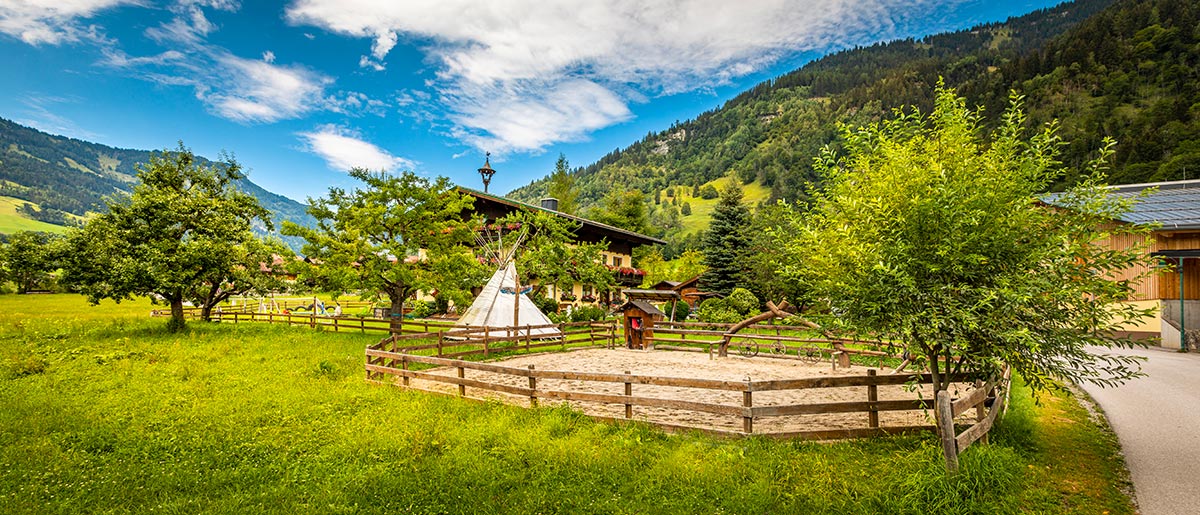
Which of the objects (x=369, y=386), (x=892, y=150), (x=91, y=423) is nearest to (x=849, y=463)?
(x=892, y=150)

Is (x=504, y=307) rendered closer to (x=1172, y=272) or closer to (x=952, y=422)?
(x=952, y=422)

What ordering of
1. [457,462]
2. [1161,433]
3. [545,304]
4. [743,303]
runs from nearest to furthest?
1. [457,462]
2. [1161,433]
3. [545,304]
4. [743,303]

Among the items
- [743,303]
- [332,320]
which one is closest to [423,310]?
[332,320]

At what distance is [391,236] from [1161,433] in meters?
22.8

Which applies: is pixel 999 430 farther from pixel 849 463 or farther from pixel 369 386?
pixel 369 386

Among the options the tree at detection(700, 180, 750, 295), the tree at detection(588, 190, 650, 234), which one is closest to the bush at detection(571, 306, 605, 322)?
the tree at detection(700, 180, 750, 295)

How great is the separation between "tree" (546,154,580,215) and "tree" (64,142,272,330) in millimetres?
39164

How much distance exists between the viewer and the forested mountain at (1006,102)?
5841 centimetres

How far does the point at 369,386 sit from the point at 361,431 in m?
3.82

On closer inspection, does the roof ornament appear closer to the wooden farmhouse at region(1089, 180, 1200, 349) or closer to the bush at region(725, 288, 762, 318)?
the bush at region(725, 288, 762, 318)

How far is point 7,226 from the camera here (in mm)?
127188

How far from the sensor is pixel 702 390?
42.4 ft

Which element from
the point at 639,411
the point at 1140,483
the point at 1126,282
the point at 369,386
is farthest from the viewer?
the point at 369,386

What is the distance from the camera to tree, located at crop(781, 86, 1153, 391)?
5.93 m
